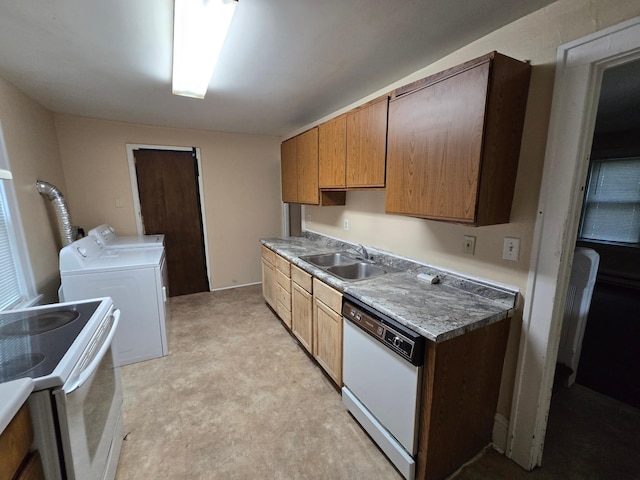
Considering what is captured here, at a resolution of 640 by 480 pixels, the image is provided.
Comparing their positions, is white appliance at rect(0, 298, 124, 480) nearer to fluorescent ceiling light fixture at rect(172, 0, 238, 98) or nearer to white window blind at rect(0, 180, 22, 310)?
white window blind at rect(0, 180, 22, 310)

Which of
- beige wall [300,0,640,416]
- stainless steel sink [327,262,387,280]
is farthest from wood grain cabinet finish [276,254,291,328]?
beige wall [300,0,640,416]

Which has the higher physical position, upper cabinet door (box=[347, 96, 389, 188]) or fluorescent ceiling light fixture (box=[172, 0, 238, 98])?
fluorescent ceiling light fixture (box=[172, 0, 238, 98])

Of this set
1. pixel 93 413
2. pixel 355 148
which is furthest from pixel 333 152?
pixel 93 413

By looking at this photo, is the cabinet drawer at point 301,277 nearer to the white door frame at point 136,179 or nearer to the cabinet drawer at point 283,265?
the cabinet drawer at point 283,265

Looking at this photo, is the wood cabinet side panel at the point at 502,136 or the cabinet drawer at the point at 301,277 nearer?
the wood cabinet side panel at the point at 502,136

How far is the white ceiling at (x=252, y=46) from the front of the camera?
50.1 inches

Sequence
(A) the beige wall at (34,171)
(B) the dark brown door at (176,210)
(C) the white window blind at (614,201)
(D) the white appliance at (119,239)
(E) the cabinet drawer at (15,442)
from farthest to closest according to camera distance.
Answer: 1. (C) the white window blind at (614,201)
2. (B) the dark brown door at (176,210)
3. (D) the white appliance at (119,239)
4. (A) the beige wall at (34,171)
5. (E) the cabinet drawer at (15,442)

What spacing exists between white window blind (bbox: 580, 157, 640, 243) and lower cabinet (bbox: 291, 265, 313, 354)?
17.4ft

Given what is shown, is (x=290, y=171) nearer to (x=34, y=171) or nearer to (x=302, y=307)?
(x=302, y=307)

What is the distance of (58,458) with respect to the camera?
36.9 inches

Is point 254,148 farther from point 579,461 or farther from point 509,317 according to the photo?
point 579,461

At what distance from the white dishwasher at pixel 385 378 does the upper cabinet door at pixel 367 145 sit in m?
0.91

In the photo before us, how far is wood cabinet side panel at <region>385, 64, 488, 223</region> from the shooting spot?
4.21 feet

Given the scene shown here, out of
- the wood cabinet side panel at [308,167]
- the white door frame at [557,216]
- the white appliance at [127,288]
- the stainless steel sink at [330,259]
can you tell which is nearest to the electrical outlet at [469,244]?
the white door frame at [557,216]
